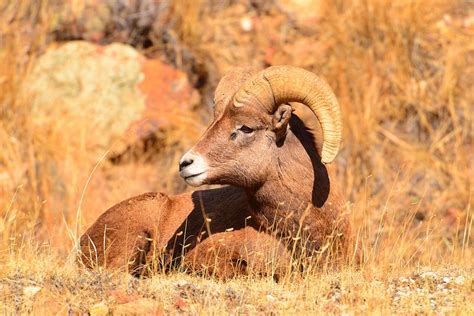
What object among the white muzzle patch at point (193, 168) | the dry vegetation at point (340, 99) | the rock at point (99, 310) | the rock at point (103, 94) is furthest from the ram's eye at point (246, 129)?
the rock at point (103, 94)

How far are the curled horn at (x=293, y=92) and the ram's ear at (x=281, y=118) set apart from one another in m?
0.06

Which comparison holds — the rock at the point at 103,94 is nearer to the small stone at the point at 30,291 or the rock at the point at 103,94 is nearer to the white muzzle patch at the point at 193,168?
the white muzzle patch at the point at 193,168

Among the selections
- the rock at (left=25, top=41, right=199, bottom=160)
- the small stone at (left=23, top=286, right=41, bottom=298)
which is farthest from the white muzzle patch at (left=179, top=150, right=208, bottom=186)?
the rock at (left=25, top=41, right=199, bottom=160)

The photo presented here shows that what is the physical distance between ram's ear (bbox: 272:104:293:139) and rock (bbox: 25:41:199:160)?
6653 millimetres

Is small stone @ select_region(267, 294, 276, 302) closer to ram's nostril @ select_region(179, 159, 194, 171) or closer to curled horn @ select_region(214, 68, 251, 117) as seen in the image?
ram's nostril @ select_region(179, 159, 194, 171)

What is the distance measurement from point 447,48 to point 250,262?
930 cm

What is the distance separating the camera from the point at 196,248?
8781 millimetres

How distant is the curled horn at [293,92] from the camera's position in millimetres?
8172

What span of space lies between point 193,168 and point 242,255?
36.3 inches

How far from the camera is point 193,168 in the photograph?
8.05 m

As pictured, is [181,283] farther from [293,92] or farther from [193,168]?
[293,92]

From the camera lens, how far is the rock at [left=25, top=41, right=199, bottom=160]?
14984 millimetres

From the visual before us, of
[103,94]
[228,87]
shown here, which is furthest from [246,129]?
[103,94]

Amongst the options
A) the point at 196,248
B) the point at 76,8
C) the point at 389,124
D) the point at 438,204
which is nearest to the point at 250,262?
the point at 196,248
